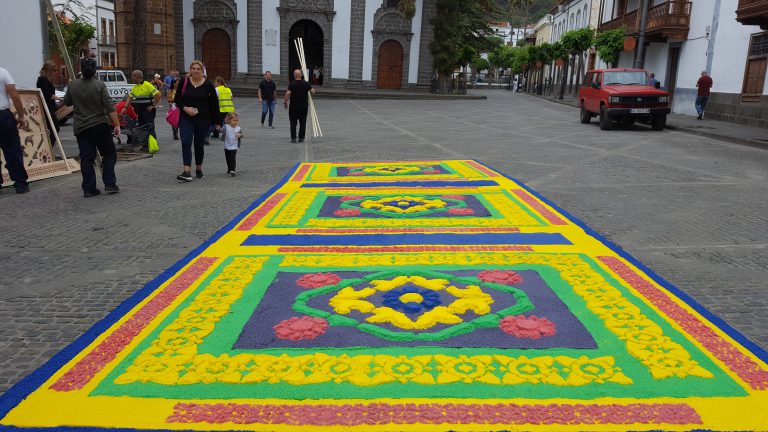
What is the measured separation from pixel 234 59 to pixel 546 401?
37.7 m

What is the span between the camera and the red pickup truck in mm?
17891

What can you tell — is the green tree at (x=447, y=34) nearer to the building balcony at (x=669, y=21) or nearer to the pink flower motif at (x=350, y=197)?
the building balcony at (x=669, y=21)

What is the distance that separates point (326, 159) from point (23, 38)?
5814 millimetres

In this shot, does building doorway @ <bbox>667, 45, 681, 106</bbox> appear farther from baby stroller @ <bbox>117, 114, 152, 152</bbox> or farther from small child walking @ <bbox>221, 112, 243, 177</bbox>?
small child walking @ <bbox>221, 112, 243, 177</bbox>

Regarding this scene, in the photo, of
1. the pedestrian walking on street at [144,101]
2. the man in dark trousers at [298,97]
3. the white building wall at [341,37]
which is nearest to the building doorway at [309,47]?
the white building wall at [341,37]

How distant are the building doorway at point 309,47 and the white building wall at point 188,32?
6033 mm

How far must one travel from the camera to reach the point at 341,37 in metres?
38.7

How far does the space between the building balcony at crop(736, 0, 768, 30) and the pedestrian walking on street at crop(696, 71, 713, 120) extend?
12.1 ft

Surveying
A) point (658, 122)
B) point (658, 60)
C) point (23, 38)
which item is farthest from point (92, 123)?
point (658, 60)

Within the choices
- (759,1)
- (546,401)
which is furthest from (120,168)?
(759,1)

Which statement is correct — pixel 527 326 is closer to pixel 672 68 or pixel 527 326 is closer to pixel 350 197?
pixel 350 197

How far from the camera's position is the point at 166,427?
2.61 m

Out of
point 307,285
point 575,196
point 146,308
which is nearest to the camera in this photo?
point 146,308

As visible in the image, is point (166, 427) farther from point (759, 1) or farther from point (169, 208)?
point (759, 1)
